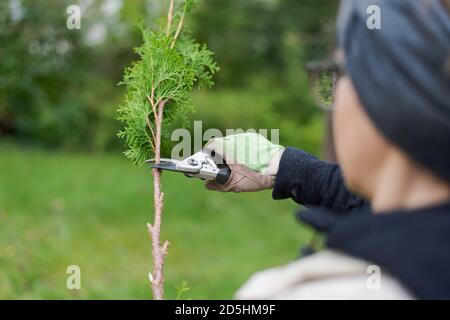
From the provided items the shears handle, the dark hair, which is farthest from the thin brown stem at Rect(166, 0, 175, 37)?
the dark hair

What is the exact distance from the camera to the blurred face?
38.5 inches

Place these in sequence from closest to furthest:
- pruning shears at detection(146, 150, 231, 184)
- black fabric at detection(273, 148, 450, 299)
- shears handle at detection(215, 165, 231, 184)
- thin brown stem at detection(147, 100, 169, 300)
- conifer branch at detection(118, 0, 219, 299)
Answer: black fabric at detection(273, 148, 450, 299) → thin brown stem at detection(147, 100, 169, 300) → conifer branch at detection(118, 0, 219, 299) → pruning shears at detection(146, 150, 231, 184) → shears handle at detection(215, 165, 231, 184)

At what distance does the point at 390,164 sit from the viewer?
0.97m

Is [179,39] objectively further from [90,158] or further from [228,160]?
[90,158]

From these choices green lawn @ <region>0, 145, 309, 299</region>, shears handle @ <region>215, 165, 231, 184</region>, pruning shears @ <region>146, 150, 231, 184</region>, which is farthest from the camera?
green lawn @ <region>0, 145, 309, 299</region>

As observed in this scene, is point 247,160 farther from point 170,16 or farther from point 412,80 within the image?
point 412,80

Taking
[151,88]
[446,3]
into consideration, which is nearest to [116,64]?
[151,88]

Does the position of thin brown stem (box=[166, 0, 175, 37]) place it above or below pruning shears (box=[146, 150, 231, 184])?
above

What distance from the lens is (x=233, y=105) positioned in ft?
49.9

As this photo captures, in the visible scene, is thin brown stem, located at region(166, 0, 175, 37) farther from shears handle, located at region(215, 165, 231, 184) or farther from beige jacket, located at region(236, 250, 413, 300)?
beige jacket, located at region(236, 250, 413, 300)

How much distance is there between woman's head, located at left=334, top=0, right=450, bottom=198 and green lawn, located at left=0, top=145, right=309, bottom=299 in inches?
139

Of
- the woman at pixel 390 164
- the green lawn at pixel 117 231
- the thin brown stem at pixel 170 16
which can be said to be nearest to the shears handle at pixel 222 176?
the thin brown stem at pixel 170 16

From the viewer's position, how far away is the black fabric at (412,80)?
92 cm

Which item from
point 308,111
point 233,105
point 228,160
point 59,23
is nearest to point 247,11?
point 233,105
